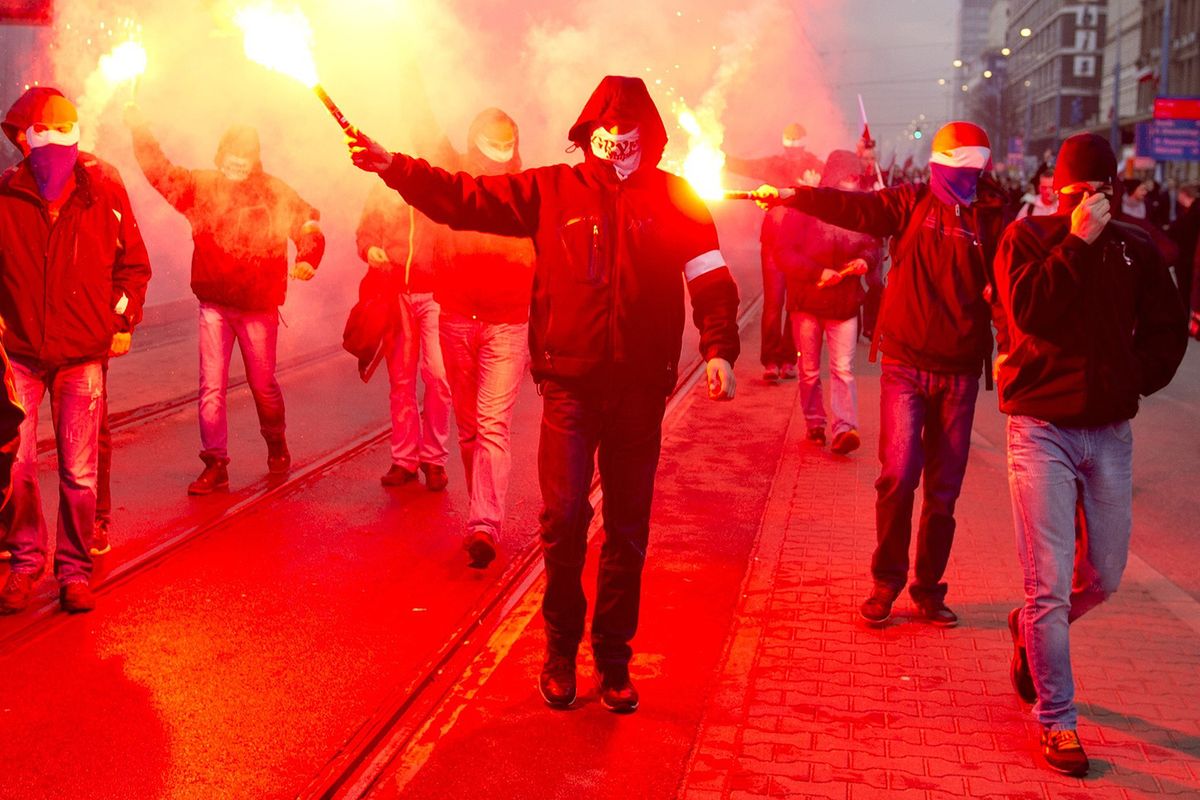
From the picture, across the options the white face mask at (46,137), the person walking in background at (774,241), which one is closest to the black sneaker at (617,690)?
the white face mask at (46,137)

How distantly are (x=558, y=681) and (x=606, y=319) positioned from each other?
4.21 ft

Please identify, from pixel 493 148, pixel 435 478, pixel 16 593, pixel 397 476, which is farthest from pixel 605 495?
pixel 397 476

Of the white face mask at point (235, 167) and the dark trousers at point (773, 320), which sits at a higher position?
the white face mask at point (235, 167)

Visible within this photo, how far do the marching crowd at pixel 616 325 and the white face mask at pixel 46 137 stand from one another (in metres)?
0.01

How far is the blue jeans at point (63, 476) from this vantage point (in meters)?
6.28

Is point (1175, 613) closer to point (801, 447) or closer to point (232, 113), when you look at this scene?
point (801, 447)

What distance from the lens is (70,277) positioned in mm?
6379

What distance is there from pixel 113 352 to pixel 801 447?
520 centimetres

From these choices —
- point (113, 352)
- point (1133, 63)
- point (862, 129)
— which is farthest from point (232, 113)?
point (1133, 63)

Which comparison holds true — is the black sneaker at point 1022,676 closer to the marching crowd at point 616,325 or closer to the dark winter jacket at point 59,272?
the marching crowd at point 616,325

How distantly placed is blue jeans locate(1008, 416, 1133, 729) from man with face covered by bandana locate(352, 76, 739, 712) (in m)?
1.05

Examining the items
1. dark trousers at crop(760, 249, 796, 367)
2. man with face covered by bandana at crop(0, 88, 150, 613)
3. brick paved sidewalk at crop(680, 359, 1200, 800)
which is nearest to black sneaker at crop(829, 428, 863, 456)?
brick paved sidewalk at crop(680, 359, 1200, 800)

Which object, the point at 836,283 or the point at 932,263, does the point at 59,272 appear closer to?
the point at 932,263

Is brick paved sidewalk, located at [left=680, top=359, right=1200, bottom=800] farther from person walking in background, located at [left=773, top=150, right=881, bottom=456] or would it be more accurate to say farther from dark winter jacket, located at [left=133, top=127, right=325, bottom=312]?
dark winter jacket, located at [left=133, top=127, right=325, bottom=312]
